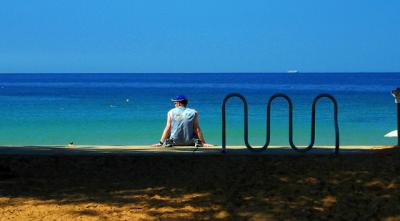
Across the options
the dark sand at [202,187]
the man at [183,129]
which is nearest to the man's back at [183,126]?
the man at [183,129]

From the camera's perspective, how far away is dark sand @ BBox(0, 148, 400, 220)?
559 centimetres

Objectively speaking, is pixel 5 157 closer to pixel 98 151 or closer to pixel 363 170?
pixel 98 151

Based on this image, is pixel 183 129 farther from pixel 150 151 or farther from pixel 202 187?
pixel 202 187

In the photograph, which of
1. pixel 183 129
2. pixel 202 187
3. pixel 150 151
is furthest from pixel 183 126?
pixel 202 187

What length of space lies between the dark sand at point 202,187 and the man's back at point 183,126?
1.80 metres

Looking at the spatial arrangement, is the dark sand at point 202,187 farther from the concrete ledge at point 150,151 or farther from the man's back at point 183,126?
the man's back at point 183,126

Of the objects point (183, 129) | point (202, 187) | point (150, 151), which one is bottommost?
point (202, 187)

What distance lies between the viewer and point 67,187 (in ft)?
21.7

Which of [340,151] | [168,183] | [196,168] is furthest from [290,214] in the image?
[340,151]

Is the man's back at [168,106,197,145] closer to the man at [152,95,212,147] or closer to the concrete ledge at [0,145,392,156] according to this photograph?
the man at [152,95,212,147]

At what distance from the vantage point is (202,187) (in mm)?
6387

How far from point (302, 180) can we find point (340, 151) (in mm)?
2678

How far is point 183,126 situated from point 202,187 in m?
3.63

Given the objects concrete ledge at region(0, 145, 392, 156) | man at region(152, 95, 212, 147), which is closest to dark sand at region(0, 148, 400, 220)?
concrete ledge at region(0, 145, 392, 156)
